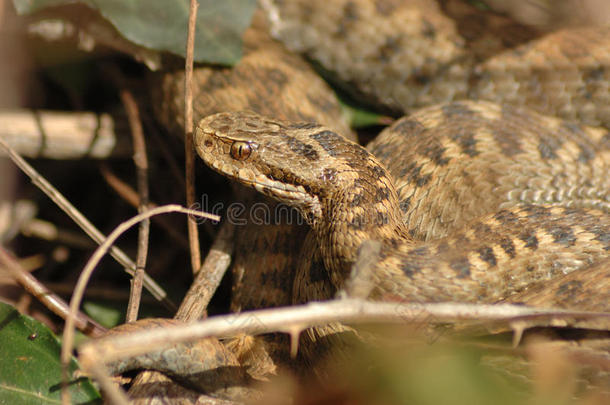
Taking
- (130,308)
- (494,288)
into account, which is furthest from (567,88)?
(130,308)

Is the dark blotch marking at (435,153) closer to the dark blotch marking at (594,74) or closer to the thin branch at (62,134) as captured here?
the dark blotch marking at (594,74)

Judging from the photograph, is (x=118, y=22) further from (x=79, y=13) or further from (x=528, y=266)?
(x=528, y=266)

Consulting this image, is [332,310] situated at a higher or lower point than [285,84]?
lower

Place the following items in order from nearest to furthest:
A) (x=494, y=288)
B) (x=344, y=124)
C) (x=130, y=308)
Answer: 1. (x=494, y=288)
2. (x=130, y=308)
3. (x=344, y=124)

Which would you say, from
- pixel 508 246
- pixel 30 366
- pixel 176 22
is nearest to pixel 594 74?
pixel 508 246

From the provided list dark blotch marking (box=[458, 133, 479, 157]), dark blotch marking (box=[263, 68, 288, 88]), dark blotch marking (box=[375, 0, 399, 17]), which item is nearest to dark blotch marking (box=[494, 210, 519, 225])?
dark blotch marking (box=[458, 133, 479, 157])

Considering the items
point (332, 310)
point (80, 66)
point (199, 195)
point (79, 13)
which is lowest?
point (199, 195)

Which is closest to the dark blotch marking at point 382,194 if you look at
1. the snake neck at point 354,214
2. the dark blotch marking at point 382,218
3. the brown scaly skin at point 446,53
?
the snake neck at point 354,214
